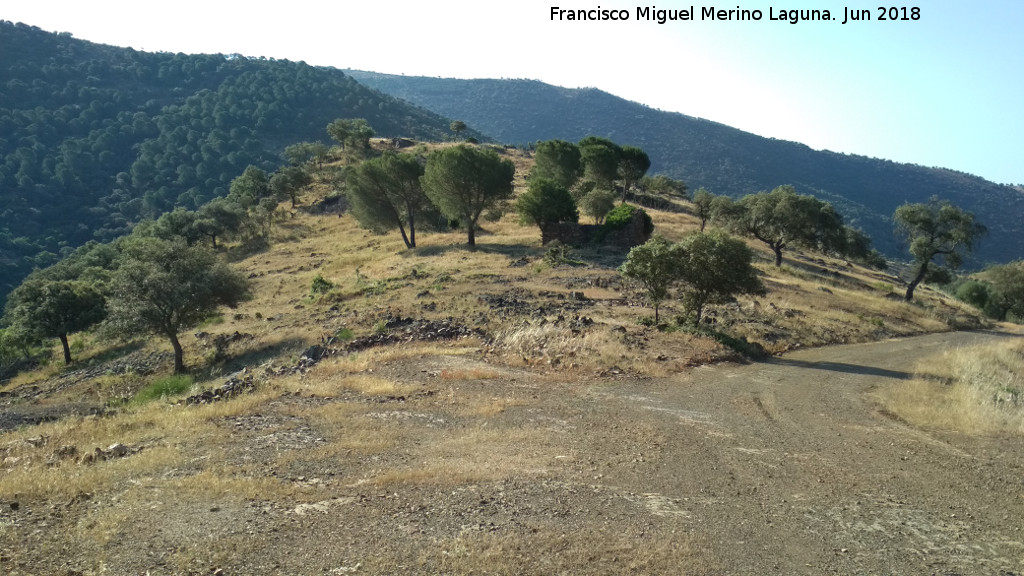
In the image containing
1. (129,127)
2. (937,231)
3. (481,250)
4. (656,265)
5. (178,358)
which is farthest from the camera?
(129,127)

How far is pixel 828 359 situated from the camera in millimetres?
21031

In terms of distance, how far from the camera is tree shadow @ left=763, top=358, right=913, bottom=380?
18.3 meters

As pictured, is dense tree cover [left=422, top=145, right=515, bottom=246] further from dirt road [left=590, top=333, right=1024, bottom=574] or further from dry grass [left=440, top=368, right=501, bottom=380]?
dirt road [left=590, top=333, right=1024, bottom=574]

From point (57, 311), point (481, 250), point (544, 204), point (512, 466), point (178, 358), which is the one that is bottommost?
point (178, 358)

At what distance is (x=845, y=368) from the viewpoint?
19.3m

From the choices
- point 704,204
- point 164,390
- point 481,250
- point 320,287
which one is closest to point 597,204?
point 481,250

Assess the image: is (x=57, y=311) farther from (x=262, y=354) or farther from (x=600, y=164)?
(x=600, y=164)

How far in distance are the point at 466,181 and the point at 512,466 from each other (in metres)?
36.6

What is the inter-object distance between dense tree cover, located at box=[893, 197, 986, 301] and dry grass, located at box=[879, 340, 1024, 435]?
21.8 metres

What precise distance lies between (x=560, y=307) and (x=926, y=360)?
1395cm

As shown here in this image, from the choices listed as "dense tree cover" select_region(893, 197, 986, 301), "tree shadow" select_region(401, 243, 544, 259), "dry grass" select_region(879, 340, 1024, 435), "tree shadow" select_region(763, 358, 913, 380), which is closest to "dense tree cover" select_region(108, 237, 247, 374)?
"tree shadow" select_region(401, 243, 544, 259)

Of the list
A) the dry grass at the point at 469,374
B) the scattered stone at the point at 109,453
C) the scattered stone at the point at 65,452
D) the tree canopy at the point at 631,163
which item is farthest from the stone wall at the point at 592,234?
the scattered stone at the point at 65,452

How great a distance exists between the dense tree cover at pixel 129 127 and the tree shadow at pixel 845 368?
269 feet

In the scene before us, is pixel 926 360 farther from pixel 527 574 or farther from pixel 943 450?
pixel 527 574
